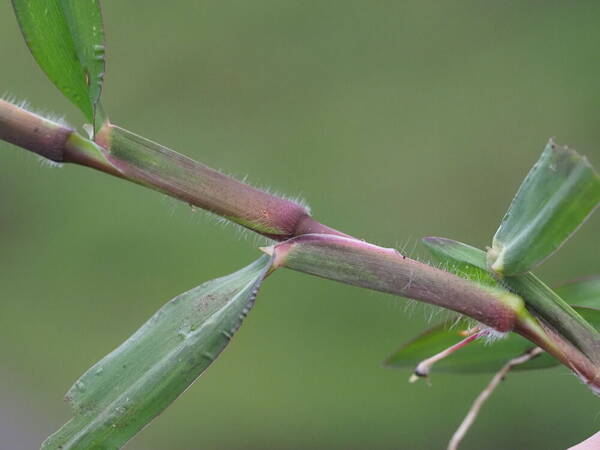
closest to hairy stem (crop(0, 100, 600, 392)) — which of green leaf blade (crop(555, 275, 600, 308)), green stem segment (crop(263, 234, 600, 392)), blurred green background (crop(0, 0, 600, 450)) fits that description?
green stem segment (crop(263, 234, 600, 392))

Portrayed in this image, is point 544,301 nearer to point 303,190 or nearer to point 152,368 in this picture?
point 152,368

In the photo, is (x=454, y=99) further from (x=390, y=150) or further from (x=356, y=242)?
(x=356, y=242)

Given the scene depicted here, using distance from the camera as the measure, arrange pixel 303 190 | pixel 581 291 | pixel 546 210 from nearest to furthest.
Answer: pixel 546 210 → pixel 581 291 → pixel 303 190

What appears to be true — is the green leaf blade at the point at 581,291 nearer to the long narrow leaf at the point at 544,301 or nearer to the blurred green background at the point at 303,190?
the long narrow leaf at the point at 544,301

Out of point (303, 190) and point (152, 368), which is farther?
point (303, 190)

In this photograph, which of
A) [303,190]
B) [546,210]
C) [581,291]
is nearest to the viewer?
[546,210]

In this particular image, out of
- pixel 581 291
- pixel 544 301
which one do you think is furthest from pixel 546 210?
pixel 581 291

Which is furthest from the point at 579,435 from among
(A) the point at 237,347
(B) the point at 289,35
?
(B) the point at 289,35
